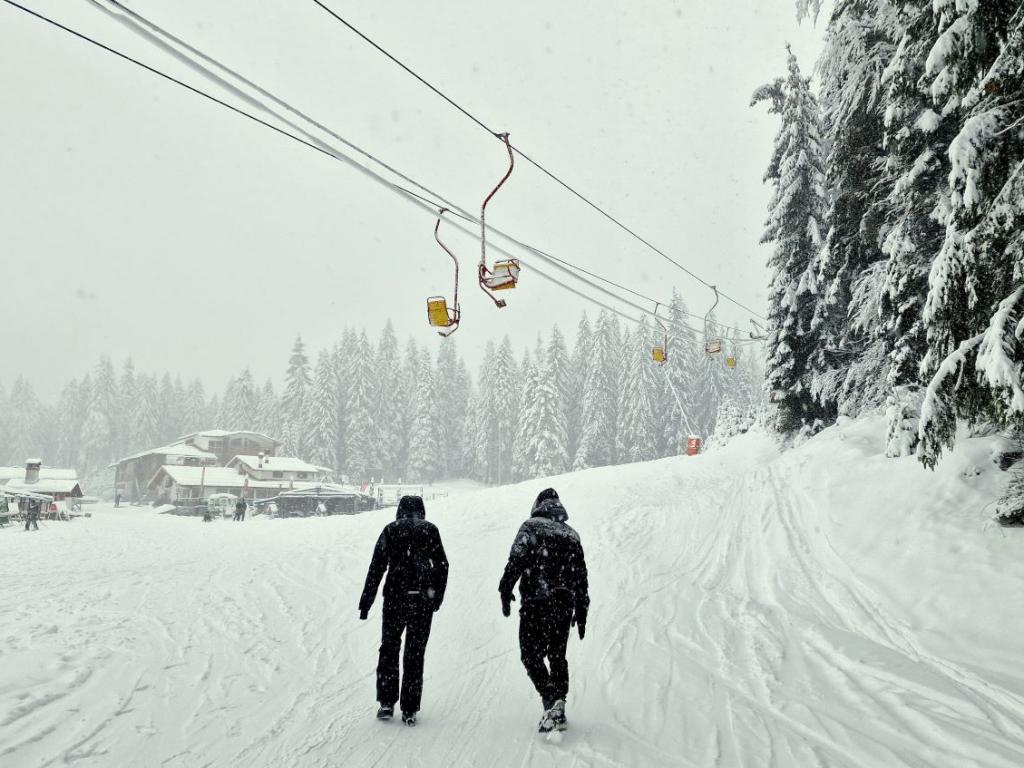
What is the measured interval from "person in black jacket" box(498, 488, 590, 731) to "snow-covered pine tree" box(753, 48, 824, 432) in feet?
53.6

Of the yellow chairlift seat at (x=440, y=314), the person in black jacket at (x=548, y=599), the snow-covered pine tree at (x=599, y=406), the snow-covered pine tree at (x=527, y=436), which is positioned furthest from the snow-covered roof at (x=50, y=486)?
the person in black jacket at (x=548, y=599)

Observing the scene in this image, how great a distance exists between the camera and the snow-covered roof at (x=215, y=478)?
51.4 metres

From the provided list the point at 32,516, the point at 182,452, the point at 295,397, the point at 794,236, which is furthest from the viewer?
the point at 295,397

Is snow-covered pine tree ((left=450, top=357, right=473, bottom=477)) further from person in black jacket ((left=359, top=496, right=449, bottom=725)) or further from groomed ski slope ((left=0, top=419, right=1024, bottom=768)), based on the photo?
person in black jacket ((left=359, top=496, right=449, bottom=725))

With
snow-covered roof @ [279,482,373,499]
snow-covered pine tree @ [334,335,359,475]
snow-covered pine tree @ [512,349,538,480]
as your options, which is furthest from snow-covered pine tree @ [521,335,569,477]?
snow-covered pine tree @ [334,335,359,475]

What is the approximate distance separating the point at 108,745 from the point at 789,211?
66.1 feet

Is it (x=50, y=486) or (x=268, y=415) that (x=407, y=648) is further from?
(x=268, y=415)

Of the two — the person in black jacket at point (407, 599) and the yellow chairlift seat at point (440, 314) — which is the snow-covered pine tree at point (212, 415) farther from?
the person in black jacket at point (407, 599)

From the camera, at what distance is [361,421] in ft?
217

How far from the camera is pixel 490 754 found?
408 centimetres

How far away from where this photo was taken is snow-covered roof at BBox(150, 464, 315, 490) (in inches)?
2023

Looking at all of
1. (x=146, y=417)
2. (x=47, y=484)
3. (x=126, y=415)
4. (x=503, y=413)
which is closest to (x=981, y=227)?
(x=47, y=484)

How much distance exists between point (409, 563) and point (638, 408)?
53692 millimetres

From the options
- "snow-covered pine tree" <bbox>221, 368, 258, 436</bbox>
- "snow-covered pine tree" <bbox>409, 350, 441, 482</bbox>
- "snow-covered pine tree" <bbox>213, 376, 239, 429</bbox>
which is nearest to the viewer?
"snow-covered pine tree" <bbox>409, 350, 441, 482</bbox>
